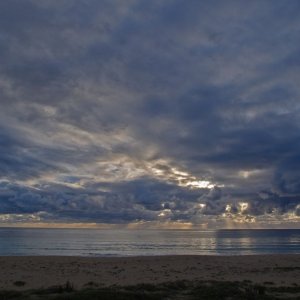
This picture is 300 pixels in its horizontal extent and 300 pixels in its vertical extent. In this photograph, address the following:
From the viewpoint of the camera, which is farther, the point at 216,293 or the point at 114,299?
the point at 216,293

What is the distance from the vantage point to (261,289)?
Answer: 815 inches

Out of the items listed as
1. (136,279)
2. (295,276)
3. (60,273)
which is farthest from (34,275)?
(295,276)

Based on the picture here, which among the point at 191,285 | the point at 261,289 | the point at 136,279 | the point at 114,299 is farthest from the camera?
the point at 136,279

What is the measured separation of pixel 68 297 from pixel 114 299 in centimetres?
209

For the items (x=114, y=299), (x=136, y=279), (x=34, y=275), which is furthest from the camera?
(x=34, y=275)

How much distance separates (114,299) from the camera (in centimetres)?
Result: 1700

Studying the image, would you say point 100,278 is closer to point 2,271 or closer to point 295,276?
point 2,271

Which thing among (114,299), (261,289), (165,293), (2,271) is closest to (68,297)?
(114,299)

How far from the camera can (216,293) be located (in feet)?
62.1

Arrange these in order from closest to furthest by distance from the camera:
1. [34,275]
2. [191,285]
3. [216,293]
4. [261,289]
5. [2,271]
Answer: [216,293], [261,289], [191,285], [34,275], [2,271]

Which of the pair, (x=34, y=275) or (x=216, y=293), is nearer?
(x=216, y=293)

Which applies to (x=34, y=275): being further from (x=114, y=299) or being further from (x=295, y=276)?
(x=295, y=276)

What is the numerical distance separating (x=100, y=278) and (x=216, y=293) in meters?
11.2

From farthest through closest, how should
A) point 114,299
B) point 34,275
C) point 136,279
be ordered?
point 34,275 < point 136,279 < point 114,299
